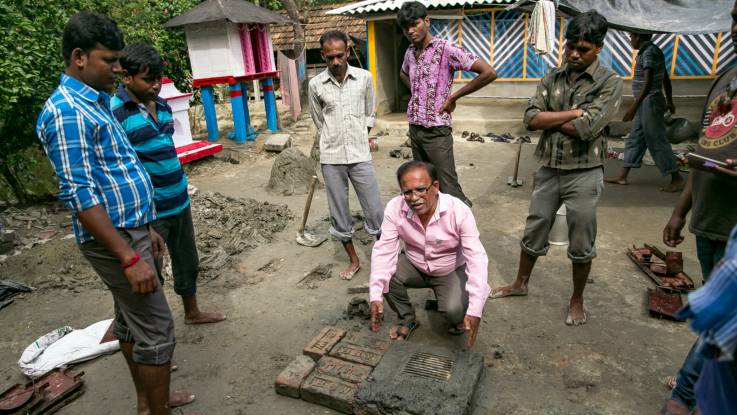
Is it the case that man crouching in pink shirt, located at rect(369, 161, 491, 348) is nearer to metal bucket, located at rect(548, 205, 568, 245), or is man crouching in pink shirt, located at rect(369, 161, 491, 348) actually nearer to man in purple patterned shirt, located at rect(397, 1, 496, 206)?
man in purple patterned shirt, located at rect(397, 1, 496, 206)

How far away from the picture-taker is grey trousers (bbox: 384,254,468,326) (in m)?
3.04

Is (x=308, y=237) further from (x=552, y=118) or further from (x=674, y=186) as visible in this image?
(x=674, y=186)

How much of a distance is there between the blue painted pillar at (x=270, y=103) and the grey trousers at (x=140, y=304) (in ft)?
29.3

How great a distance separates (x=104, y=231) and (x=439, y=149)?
2.91m

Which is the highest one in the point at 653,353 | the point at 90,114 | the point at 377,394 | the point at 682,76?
the point at 90,114

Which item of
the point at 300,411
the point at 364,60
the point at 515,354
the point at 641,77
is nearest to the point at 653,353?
the point at 515,354

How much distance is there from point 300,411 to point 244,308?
Result: 133cm

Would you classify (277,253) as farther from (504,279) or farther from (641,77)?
(641,77)

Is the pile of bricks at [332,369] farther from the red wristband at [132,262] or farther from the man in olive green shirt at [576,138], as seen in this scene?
the man in olive green shirt at [576,138]

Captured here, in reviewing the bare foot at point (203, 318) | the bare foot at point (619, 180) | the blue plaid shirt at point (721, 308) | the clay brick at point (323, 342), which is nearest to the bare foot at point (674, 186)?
the bare foot at point (619, 180)

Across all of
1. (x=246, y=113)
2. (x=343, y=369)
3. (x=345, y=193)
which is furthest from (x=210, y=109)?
(x=343, y=369)

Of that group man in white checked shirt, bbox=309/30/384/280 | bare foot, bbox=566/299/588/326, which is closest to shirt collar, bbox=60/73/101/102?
man in white checked shirt, bbox=309/30/384/280

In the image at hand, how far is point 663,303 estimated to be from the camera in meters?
3.42

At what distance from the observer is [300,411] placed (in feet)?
8.82
